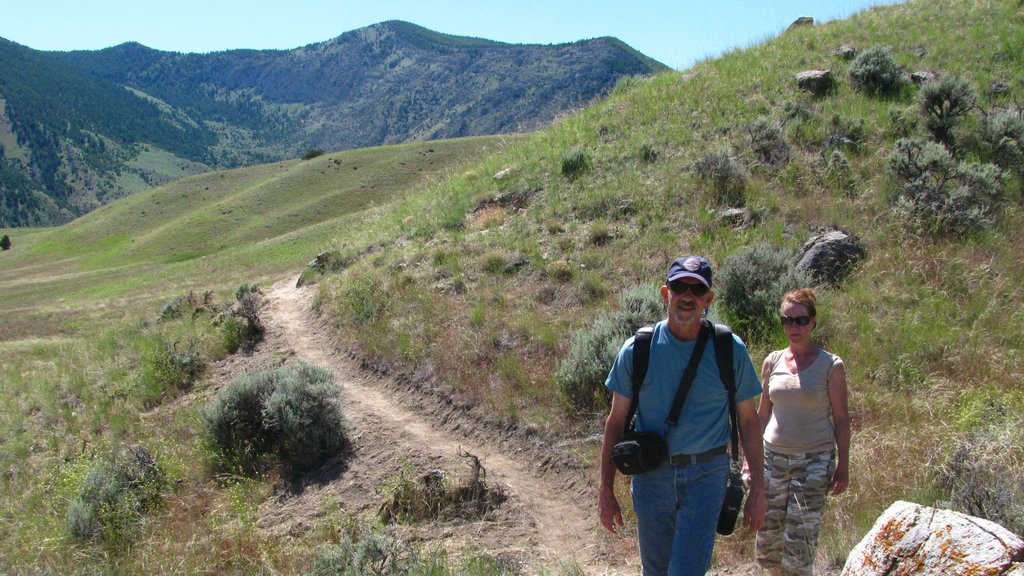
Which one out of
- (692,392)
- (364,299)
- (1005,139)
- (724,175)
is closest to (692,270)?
(692,392)

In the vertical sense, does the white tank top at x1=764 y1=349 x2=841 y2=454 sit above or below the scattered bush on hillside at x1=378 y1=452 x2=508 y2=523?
above

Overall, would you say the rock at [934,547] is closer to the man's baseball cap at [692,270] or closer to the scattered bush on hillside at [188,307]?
the man's baseball cap at [692,270]

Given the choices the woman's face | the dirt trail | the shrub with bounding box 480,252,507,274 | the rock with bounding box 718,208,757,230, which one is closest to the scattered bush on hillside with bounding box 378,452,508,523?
the dirt trail

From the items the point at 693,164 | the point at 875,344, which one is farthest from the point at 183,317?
the point at 875,344

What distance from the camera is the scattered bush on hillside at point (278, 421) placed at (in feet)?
23.8

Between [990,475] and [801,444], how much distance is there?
1.15m

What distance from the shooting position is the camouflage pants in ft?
12.1

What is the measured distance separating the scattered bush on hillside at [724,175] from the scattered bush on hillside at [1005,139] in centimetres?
376

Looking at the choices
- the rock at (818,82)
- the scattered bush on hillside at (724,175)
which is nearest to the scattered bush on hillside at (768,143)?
the scattered bush on hillside at (724,175)

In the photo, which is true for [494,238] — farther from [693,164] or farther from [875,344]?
[875,344]

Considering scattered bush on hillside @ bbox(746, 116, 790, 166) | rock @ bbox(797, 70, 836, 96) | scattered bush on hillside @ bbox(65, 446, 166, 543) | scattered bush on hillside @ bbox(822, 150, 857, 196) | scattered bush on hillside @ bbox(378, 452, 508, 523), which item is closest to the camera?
scattered bush on hillside @ bbox(378, 452, 508, 523)

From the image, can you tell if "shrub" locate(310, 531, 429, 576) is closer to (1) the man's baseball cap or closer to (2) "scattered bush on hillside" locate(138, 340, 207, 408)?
(1) the man's baseball cap

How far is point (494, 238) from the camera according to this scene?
1205 centimetres

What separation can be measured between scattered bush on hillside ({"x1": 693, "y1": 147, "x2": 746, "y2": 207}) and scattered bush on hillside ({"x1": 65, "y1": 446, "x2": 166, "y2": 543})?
911 centimetres
